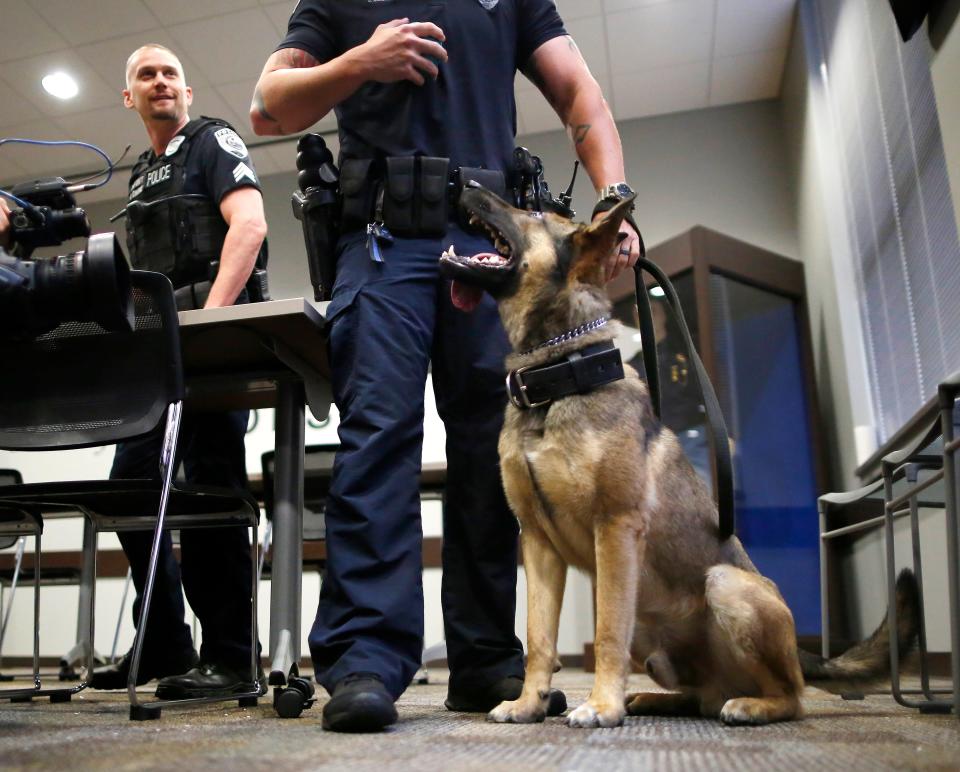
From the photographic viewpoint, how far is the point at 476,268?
1635 mm

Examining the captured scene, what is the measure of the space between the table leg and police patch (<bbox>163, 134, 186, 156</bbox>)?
903 mm

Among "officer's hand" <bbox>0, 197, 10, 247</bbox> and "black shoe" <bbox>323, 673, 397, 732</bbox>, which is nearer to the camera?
"black shoe" <bbox>323, 673, 397, 732</bbox>

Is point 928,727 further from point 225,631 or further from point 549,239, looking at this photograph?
point 225,631

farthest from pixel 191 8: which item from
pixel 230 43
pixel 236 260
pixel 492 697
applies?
pixel 492 697

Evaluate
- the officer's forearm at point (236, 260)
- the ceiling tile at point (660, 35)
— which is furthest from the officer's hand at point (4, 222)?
the ceiling tile at point (660, 35)

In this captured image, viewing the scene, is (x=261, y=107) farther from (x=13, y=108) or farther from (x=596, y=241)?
(x=13, y=108)

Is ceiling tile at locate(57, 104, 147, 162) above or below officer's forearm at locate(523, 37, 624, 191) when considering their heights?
above

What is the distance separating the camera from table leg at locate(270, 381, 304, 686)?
6.00 ft

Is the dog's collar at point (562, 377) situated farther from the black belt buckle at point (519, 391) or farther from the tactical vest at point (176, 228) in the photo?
the tactical vest at point (176, 228)

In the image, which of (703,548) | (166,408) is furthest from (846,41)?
(166,408)

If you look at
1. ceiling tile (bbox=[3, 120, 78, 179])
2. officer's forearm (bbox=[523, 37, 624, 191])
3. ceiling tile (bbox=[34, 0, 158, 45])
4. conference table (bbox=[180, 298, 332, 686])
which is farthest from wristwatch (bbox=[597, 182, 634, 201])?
ceiling tile (bbox=[3, 120, 78, 179])

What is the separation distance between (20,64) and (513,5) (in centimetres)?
502

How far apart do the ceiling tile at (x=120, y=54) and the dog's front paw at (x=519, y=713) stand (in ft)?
17.2

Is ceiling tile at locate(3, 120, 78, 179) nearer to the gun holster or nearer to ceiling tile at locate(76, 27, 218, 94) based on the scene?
ceiling tile at locate(76, 27, 218, 94)
